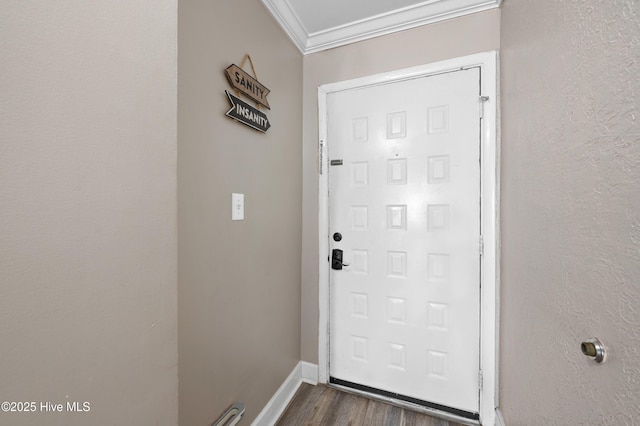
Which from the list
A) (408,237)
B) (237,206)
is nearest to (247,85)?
(237,206)

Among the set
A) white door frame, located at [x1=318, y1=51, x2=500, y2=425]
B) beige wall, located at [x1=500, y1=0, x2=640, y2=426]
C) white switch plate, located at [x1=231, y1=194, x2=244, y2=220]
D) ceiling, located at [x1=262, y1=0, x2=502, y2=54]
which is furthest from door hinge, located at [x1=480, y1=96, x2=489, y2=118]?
white switch plate, located at [x1=231, y1=194, x2=244, y2=220]

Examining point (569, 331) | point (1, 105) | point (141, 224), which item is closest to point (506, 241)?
point (569, 331)

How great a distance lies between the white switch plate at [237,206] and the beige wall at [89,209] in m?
0.63

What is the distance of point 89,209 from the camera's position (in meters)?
0.49

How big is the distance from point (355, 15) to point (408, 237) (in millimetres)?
1516

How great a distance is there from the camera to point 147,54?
1.95 ft

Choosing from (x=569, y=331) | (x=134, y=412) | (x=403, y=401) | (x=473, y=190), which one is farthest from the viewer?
(x=403, y=401)

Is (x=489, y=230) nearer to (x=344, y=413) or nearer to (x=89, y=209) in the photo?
(x=344, y=413)

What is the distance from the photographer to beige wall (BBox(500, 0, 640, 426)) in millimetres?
544

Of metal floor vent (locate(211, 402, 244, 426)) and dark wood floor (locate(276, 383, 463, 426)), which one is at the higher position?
metal floor vent (locate(211, 402, 244, 426))

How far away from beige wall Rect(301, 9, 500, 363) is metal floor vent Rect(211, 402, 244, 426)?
75cm

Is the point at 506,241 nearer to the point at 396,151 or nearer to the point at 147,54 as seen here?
the point at 396,151

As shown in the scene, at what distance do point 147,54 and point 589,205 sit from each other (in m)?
1.14

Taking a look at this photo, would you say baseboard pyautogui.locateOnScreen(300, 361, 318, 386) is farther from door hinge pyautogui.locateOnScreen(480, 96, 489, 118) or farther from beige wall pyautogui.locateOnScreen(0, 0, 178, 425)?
door hinge pyautogui.locateOnScreen(480, 96, 489, 118)
